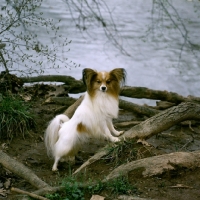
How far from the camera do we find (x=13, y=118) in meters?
5.47

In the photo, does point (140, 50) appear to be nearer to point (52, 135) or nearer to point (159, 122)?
point (52, 135)

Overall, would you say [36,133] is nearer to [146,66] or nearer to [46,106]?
[46,106]

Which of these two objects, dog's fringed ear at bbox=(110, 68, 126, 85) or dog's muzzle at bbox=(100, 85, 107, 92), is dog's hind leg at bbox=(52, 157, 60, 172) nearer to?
dog's muzzle at bbox=(100, 85, 107, 92)

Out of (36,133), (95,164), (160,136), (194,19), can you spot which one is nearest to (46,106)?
(36,133)

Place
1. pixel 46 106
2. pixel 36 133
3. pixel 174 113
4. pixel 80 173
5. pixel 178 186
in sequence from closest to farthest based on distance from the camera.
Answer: pixel 178 186, pixel 80 173, pixel 174 113, pixel 36 133, pixel 46 106

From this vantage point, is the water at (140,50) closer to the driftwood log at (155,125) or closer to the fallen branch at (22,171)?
the driftwood log at (155,125)

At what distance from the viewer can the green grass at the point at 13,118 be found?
5430 mm

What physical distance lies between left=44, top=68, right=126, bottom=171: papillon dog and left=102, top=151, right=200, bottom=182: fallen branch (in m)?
1.21

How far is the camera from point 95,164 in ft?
14.1

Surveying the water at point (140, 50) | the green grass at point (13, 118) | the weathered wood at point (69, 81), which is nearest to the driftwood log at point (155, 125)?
the green grass at point (13, 118)

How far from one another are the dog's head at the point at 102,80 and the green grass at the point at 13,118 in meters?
1.12

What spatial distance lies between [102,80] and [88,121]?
51 cm

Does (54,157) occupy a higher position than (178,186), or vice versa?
(178,186)

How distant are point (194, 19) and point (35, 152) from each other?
9686 mm
